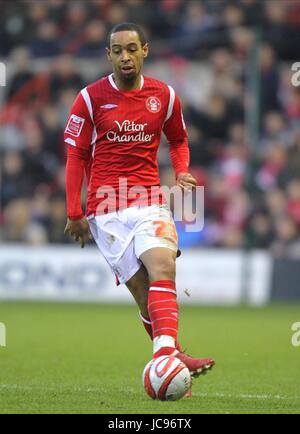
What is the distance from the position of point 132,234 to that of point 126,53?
118cm

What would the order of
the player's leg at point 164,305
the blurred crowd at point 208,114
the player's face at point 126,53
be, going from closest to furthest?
1. the player's leg at point 164,305
2. the player's face at point 126,53
3. the blurred crowd at point 208,114

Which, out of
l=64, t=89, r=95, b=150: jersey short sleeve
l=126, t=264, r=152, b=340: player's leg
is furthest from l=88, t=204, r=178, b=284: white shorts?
l=64, t=89, r=95, b=150: jersey short sleeve

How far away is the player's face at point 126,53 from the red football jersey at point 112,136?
0.56 ft

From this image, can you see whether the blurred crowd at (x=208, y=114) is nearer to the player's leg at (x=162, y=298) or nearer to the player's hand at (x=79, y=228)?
the player's hand at (x=79, y=228)

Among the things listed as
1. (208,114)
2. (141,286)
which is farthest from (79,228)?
(208,114)

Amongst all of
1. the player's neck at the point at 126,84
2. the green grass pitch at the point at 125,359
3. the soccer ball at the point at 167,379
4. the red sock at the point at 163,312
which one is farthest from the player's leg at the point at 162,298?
the player's neck at the point at 126,84

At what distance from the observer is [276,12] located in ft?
61.6

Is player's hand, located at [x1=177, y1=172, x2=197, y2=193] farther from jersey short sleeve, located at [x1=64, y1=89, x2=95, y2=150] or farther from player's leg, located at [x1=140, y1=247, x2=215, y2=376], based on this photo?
jersey short sleeve, located at [x1=64, y1=89, x2=95, y2=150]

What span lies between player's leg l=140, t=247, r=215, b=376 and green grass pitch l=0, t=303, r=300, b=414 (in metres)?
0.28

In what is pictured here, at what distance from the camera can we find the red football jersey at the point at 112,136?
23.7 feet

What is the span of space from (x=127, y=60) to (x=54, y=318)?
24.5 feet

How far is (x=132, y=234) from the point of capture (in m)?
7.10

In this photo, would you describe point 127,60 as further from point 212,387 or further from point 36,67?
point 36,67
